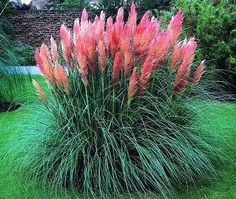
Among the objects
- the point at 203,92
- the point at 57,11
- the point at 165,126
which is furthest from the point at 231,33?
the point at 57,11

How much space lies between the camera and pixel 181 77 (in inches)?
167

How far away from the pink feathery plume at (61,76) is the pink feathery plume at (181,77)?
899mm

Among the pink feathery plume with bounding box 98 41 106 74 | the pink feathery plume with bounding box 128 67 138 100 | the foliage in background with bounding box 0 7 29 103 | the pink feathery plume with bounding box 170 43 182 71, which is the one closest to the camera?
the pink feathery plume with bounding box 128 67 138 100

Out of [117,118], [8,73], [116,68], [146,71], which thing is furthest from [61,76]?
[8,73]

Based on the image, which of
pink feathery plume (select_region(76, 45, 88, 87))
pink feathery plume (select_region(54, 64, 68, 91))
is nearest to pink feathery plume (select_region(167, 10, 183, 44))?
pink feathery plume (select_region(76, 45, 88, 87))

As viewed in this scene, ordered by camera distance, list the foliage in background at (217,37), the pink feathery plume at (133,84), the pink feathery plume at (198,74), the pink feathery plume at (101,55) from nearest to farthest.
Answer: the pink feathery plume at (133,84)
the pink feathery plume at (101,55)
the pink feathery plume at (198,74)
the foliage in background at (217,37)

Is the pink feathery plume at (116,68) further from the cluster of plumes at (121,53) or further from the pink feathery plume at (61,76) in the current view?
the pink feathery plume at (61,76)

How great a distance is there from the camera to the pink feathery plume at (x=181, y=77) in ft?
13.6

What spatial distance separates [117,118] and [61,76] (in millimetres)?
558

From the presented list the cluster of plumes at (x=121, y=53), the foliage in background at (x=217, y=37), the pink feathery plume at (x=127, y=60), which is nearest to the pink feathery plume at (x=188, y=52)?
the cluster of plumes at (x=121, y=53)

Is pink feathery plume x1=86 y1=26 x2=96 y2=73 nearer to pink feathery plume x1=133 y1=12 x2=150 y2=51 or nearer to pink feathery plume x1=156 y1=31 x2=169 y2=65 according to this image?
pink feathery plume x1=133 y1=12 x2=150 y2=51

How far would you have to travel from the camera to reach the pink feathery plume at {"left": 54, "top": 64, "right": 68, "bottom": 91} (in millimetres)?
4004

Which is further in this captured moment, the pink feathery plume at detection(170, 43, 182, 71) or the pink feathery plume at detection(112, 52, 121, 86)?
the pink feathery plume at detection(170, 43, 182, 71)

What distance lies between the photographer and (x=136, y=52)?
420 cm
